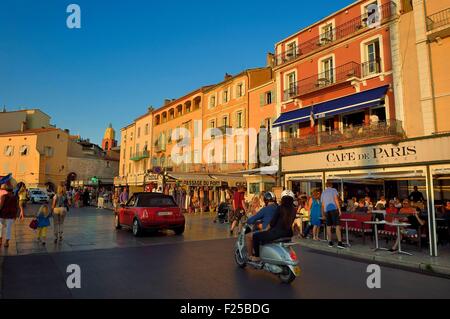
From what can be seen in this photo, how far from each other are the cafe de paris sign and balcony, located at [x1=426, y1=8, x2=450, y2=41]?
32.6ft

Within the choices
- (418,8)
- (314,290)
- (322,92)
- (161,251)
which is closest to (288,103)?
(322,92)

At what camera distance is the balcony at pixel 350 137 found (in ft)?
56.4

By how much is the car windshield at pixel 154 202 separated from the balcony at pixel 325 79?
13397 mm

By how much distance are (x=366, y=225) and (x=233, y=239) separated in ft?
15.3

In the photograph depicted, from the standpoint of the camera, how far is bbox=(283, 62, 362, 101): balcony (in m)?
19.8

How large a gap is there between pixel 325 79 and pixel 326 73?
2.45 ft

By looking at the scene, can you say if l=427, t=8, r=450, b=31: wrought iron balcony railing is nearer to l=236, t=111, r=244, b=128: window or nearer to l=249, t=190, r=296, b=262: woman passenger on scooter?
l=249, t=190, r=296, b=262: woman passenger on scooter

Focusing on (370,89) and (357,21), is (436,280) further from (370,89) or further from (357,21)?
(357,21)

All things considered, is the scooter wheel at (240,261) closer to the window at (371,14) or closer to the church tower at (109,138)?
the window at (371,14)

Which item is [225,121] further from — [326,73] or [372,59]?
[372,59]

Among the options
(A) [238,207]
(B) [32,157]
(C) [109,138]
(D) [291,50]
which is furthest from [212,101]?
(C) [109,138]

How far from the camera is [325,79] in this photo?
21297 mm

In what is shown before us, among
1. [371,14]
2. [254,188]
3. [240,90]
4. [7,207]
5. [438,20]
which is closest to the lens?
[7,207]

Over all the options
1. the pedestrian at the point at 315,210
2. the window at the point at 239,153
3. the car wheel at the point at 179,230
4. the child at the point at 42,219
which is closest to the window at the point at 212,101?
the window at the point at 239,153
